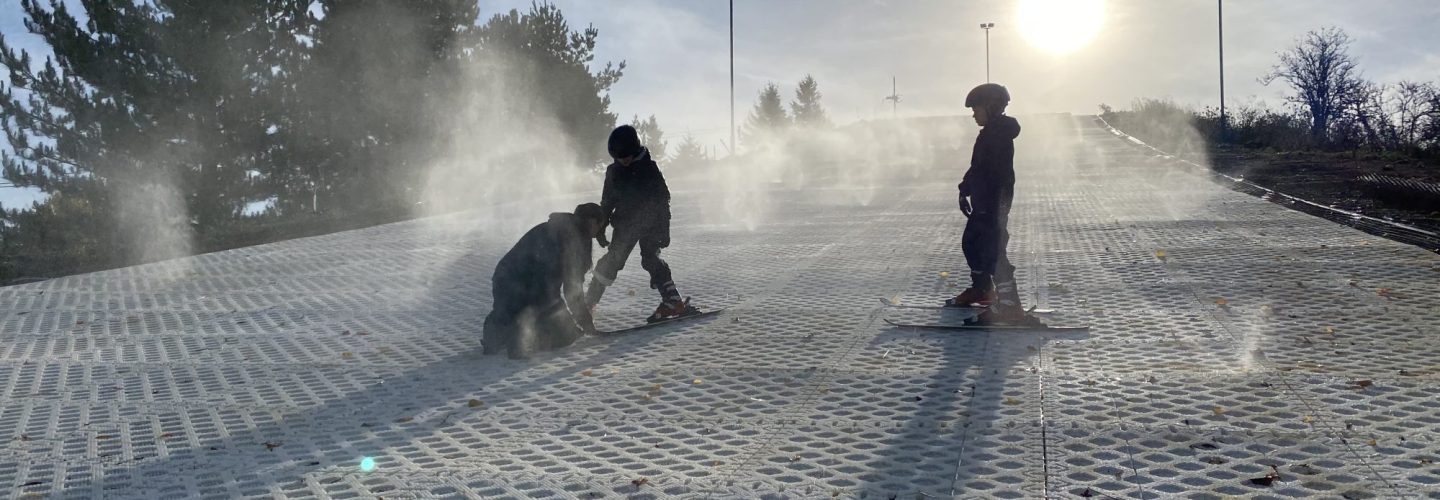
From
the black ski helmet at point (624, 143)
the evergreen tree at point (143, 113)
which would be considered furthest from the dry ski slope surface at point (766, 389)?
the evergreen tree at point (143, 113)

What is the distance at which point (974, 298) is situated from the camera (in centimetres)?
870

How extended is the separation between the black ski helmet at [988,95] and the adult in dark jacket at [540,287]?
256cm

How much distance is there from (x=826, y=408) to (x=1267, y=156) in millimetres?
34068

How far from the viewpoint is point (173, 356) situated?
25.7 ft

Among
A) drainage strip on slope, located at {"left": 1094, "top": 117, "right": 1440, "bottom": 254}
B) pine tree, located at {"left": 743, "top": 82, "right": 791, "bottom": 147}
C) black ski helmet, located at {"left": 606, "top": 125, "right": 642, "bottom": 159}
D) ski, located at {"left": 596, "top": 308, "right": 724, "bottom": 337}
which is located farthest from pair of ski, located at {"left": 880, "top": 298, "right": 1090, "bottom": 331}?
pine tree, located at {"left": 743, "top": 82, "right": 791, "bottom": 147}

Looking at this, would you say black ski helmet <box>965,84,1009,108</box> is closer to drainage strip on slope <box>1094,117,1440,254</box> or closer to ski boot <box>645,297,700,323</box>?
ski boot <box>645,297,700,323</box>

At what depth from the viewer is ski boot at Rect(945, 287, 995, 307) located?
861 cm

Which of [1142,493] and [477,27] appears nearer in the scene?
[1142,493]

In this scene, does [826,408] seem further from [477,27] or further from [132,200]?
[477,27]

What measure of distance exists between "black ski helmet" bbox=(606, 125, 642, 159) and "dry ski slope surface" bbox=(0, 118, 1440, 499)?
4.07 ft

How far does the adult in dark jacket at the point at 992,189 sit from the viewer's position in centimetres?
805

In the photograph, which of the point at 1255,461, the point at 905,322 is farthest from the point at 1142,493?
the point at 905,322

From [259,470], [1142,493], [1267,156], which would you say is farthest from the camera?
[1267,156]

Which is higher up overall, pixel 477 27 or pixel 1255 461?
pixel 477 27
